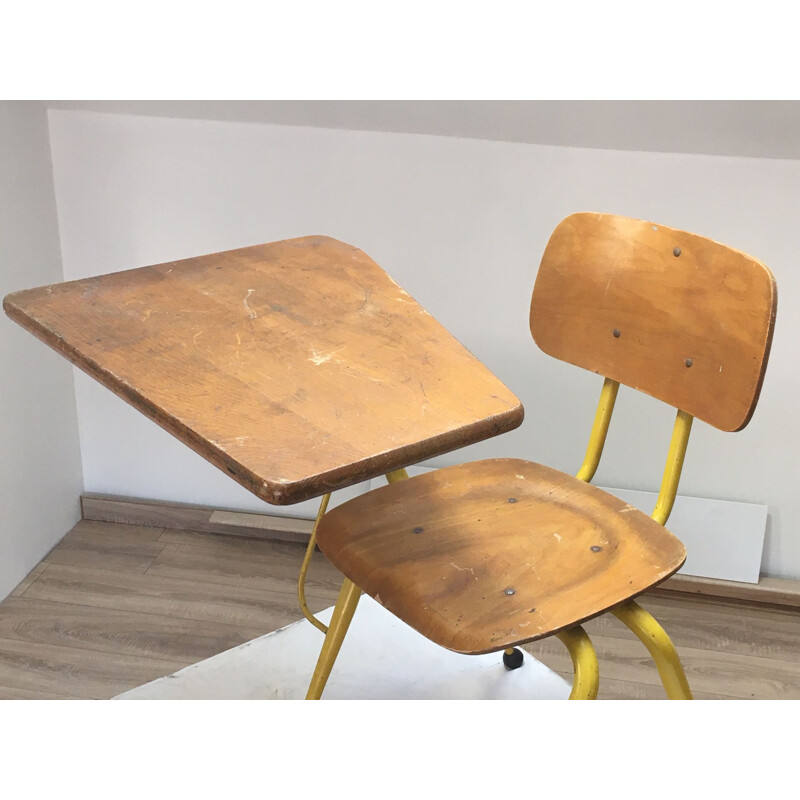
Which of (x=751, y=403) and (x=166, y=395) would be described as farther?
(x=751, y=403)

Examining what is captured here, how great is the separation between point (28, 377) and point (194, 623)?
65cm

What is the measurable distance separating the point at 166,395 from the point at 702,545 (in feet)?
4.88

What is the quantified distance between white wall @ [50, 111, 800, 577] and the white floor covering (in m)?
0.61

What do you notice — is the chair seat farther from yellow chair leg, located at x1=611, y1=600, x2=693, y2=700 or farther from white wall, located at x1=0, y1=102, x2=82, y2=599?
white wall, located at x1=0, y1=102, x2=82, y2=599

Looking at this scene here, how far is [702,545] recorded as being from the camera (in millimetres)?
2129

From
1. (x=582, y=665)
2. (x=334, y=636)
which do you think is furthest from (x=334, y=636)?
(x=582, y=665)

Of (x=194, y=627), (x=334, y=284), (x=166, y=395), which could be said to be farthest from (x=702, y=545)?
(x=166, y=395)

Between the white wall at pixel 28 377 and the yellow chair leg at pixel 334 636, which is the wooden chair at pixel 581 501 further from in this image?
the white wall at pixel 28 377

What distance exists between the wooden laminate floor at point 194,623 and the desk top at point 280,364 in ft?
3.10

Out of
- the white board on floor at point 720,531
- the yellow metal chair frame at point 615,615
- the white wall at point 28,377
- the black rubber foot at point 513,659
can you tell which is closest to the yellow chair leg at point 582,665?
the yellow metal chair frame at point 615,615

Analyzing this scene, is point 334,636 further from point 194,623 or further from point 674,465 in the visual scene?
point 194,623

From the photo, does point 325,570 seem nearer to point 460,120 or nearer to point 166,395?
point 460,120

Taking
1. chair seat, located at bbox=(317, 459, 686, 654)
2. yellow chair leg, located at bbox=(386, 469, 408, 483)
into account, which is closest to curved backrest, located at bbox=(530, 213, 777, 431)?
chair seat, located at bbox=(317, 459, 686, 654)

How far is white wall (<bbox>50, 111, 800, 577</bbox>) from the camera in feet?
6.45
